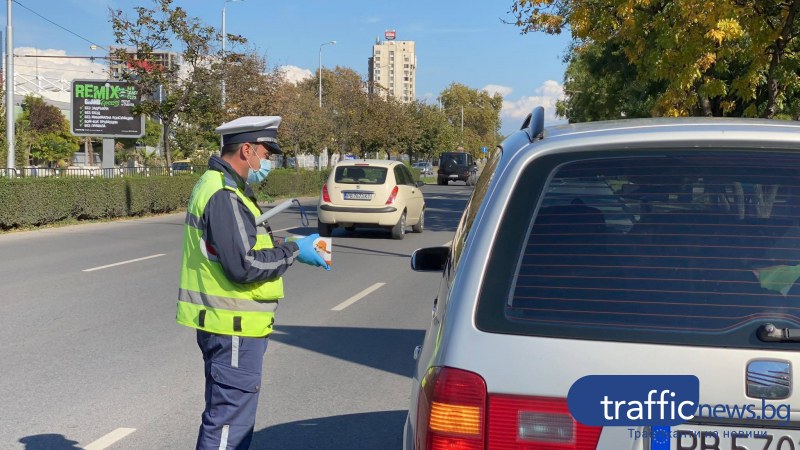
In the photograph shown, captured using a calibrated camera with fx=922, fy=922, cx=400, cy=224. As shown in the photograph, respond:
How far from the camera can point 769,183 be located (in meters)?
2.59

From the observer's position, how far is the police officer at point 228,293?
386cm

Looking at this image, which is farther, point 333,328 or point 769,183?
point 333,328

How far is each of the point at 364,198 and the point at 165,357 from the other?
1130 cm

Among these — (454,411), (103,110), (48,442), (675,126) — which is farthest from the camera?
(103,110)

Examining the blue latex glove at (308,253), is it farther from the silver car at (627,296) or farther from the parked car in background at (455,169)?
the parked car in background at (455,169)

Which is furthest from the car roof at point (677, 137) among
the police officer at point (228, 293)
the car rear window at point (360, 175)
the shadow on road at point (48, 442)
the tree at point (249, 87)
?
the tree at point (249, 87)

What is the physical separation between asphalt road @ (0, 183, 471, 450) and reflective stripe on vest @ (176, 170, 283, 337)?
1646 millimetres

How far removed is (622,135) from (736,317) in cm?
64

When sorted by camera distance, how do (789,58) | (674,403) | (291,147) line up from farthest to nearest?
(291,147), (789,58), (674,403)

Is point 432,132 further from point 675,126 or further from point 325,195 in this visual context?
point 675,126

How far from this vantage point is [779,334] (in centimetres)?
236

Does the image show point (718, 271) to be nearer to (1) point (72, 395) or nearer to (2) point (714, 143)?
(2) point (714, 143)

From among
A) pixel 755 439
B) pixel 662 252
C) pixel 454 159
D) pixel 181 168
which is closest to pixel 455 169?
pixel 454 159

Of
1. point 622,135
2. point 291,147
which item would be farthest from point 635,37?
point 291,147
